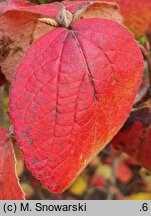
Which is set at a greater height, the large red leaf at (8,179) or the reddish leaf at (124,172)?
the large red leaf at (8,179)

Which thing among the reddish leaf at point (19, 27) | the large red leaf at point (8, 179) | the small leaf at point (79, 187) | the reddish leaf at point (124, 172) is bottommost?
the small leaf at point (79, 187)

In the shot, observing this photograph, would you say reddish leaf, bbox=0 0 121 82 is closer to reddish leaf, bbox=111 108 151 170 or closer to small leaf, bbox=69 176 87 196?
reddish leaf, bbox=111 108 151 170

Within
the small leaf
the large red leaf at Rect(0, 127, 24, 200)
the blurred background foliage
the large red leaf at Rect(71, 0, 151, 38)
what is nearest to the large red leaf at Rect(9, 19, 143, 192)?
the large red leaf at Rect(0, 127, 24, 200)

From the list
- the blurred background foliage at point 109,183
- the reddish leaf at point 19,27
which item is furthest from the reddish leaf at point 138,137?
the blurred background foliage at point 109,183

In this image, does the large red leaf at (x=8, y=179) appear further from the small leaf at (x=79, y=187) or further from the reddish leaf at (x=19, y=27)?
the small leaf at (x=79, y=187)

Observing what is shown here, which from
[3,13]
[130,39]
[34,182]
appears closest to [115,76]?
[130,39]

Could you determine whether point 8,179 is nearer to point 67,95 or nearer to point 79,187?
point 67,95
